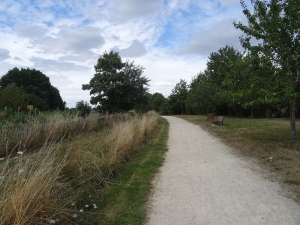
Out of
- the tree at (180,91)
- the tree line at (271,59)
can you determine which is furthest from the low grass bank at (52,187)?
the tree at (180,91)

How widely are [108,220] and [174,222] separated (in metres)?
0.95

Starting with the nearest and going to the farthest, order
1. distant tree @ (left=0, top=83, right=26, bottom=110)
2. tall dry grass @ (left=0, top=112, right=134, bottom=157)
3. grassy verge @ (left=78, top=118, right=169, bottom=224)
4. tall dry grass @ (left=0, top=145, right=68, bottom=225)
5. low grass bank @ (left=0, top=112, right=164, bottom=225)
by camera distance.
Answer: tall dry grass @ (left=0, top=145, right=68, bottom=225) → low grass bank @ (left=0, top=112, right=164, bottom=225) → grassy verge @ (left=78, top=118, right=169, bottom=224) → tall dry grass @ (left=0, top=112, right=134, bottom=157) → distant tree @ (left=0, top=83, right=26, bottom=110)

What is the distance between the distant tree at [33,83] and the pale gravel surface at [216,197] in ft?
154

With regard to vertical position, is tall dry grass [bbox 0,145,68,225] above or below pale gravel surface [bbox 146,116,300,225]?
above

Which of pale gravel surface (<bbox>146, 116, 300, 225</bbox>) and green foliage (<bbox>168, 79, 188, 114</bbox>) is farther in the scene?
green foliage (<bbox>168, 79, 188, 114</bbox>)

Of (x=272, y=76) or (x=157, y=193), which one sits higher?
(x=272, y=76)

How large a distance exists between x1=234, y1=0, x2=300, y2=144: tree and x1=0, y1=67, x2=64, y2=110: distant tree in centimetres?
4552

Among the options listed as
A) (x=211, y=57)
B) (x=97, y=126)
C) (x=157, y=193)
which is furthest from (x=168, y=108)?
(x=157, y=193)

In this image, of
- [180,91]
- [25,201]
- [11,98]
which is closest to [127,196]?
Answer: [25,201]

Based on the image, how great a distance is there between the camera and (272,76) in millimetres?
9094

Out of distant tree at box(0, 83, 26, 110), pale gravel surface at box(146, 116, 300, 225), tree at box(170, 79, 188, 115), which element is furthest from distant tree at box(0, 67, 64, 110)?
pale gravel surface at box(146, 116, 300, 225)

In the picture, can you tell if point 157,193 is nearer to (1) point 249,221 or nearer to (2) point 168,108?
(1) point 249,221

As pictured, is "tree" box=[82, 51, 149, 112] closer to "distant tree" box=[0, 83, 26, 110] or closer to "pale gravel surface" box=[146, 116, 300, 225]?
"distant tree" box=[0, 83, 26, 110]

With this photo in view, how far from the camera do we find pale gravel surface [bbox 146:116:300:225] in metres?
3.85
